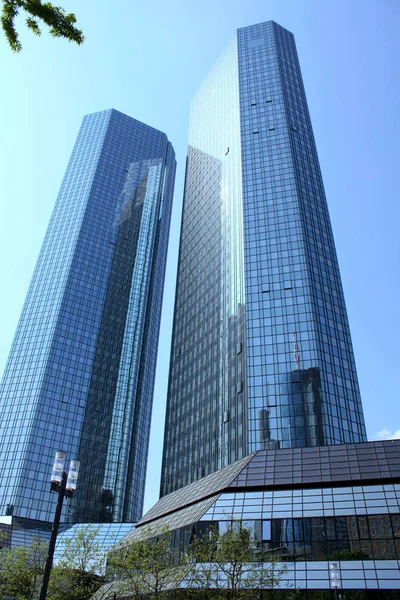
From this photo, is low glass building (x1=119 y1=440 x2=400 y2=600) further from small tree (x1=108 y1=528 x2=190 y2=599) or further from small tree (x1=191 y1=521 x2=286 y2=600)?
small tree (x1=108 y1=528 x2=190 y2=599)

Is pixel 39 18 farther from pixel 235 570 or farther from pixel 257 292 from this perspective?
pixel 257 292

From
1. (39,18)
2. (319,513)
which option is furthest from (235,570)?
(39,18)

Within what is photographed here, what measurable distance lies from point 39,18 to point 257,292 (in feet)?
285

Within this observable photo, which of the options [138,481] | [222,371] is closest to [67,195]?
[138,481]

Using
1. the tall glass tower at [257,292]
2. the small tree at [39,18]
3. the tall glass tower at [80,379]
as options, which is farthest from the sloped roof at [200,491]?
the tall glass tower at [80,379]

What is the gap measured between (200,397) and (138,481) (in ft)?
262

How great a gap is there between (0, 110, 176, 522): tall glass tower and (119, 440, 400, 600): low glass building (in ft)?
299

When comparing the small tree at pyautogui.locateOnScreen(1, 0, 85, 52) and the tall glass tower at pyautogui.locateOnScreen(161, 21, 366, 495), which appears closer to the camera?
the small tree at pyautogui.locateOnScreen(1, 0, 85, 52)

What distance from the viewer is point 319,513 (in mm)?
51875

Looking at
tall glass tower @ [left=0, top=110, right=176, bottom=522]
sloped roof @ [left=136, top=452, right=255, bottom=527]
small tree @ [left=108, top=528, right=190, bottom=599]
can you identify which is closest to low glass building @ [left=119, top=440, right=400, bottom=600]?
sloped roof @ [left=136, top=452, right=255, bottom=527]

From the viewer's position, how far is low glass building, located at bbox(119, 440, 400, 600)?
46531 millimetres

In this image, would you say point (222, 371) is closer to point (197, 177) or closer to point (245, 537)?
point (245, 537)

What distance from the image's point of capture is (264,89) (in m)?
135

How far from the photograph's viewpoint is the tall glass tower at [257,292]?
88.1 m
